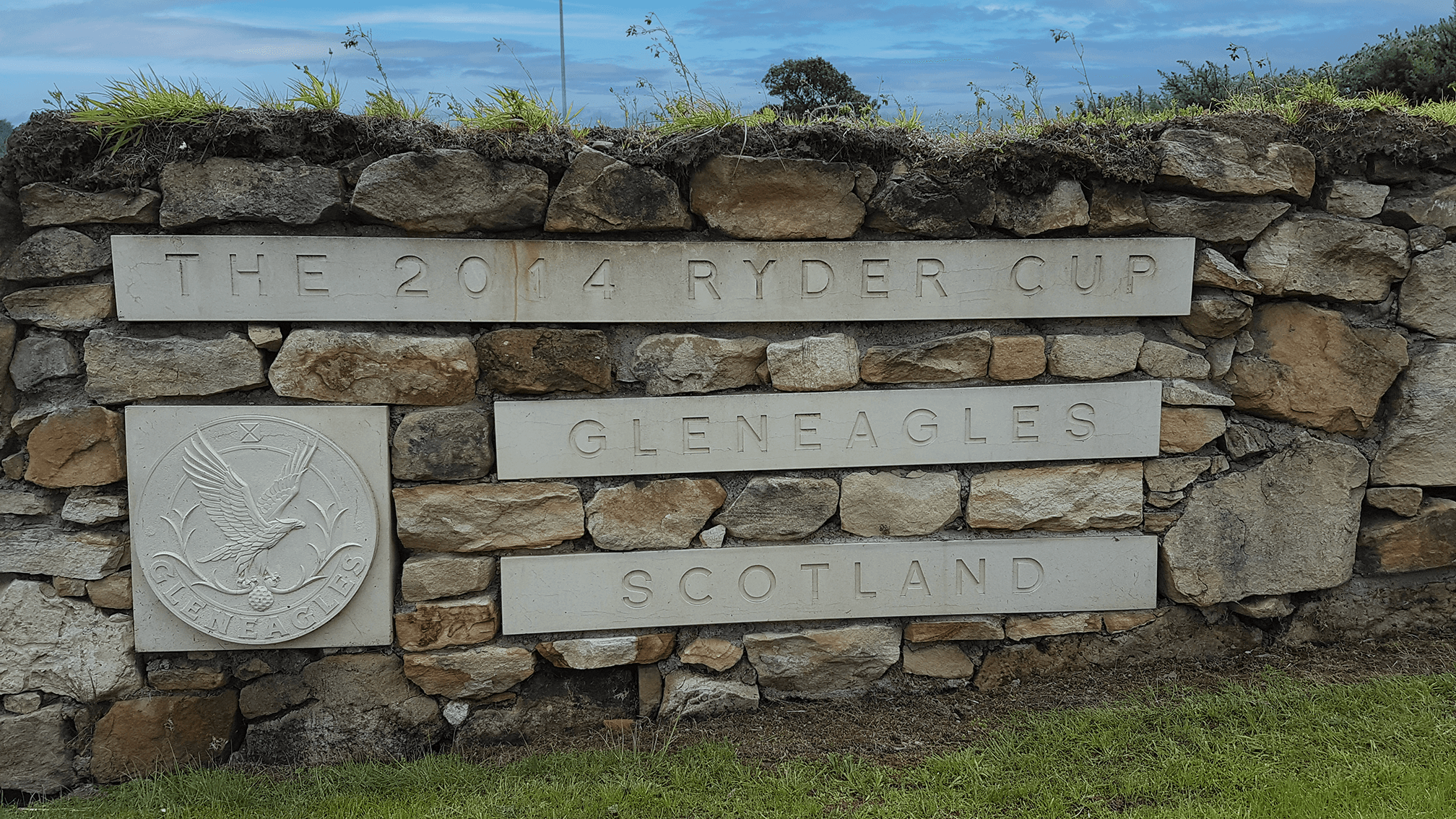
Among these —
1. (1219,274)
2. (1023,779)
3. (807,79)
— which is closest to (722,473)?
(1023,779)

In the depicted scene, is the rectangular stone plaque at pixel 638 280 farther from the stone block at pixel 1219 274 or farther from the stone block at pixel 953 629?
the stone block at pixel 953 629

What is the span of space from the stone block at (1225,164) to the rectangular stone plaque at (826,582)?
121 cm

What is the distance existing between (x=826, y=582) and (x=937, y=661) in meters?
0.50

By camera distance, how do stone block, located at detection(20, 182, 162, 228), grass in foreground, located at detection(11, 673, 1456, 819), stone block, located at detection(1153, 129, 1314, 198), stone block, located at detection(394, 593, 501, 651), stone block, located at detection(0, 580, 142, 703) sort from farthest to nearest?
stone block, located at detection(1153, 129, 1314, 198), stone block, located at detection(394, 593, 501, 651), stone block, located at detection(0, 580, 142, 703), stone block, located at detection(20, 182, 162, 228), grass in foreground, located at detection(11, 673, 1456, 819)

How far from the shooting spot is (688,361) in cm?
276

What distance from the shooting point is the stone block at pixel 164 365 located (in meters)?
2.57

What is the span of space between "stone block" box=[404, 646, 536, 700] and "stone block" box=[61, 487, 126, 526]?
0.99 meters

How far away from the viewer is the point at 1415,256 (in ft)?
9.81

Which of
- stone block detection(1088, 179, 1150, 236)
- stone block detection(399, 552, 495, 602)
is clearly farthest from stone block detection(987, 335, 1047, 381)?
stone block detection(399, 552, 495, 602)

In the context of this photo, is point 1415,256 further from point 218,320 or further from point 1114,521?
point 218,320

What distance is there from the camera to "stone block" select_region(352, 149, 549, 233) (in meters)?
2.58

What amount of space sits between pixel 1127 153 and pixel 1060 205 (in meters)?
0.28

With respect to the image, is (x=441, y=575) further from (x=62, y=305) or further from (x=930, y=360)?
(x=930, y=360)

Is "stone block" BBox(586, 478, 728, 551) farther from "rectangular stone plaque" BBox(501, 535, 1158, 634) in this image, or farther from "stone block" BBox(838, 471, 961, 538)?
"stone block" BBox(838, 471, 961, 538)
